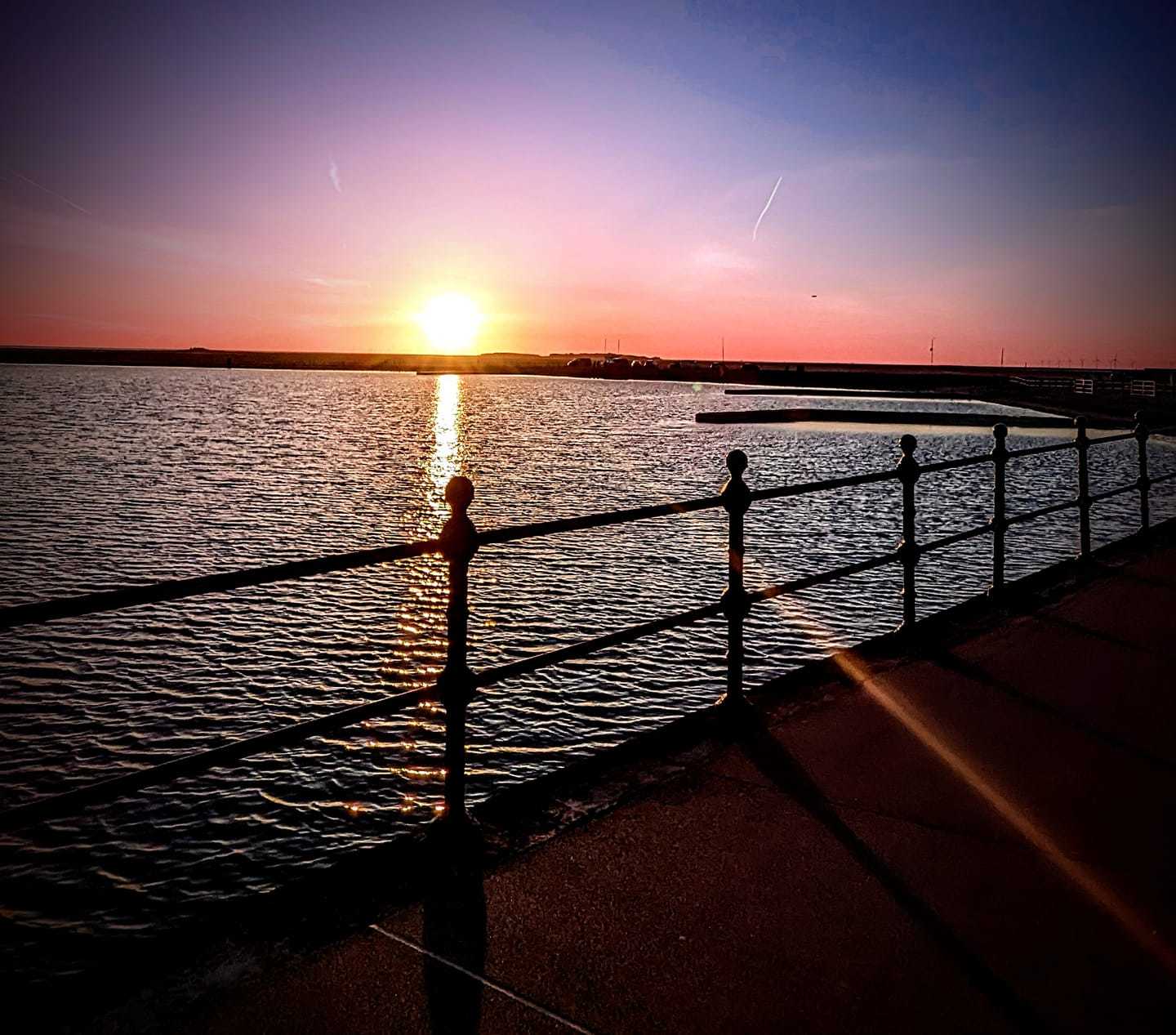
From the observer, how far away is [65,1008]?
2889 mm

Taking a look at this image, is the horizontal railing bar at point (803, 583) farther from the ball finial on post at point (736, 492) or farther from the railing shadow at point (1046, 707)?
the railing shadow at point (1046, 707)

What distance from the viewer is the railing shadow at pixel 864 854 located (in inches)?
116

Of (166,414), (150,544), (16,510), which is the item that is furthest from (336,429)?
(150,544)

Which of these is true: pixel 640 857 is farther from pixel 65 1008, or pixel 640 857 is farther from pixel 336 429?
pixel 336 429

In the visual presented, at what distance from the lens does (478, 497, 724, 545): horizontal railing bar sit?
418 cm

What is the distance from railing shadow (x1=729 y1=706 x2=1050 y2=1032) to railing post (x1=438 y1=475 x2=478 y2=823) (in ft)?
5.02

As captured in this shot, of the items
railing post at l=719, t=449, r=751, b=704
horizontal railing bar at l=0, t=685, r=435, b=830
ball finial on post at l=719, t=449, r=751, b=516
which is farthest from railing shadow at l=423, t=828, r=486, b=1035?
ball finial on post at l=719, t=449, r=751, b=516

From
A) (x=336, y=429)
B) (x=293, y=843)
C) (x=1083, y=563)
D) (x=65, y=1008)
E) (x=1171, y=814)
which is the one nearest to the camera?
(x=65, y=1008)

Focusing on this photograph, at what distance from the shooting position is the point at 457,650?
4.09 m

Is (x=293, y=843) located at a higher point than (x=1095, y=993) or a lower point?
lower

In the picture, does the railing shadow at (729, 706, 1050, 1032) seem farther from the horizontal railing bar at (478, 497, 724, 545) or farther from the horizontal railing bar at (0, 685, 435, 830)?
the horizontal railing bar at (0, 685, 435, 830)

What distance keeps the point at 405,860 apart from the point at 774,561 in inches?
503

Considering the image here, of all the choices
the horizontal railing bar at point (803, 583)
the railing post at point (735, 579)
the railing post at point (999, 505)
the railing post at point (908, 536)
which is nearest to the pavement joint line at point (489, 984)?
the railing post at point (735, 579)

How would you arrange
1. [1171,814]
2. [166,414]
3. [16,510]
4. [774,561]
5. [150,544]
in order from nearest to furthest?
1. [1171,814]
2. [774,561]
3. [150,544]
4. [16,510]
5. [166,414]
